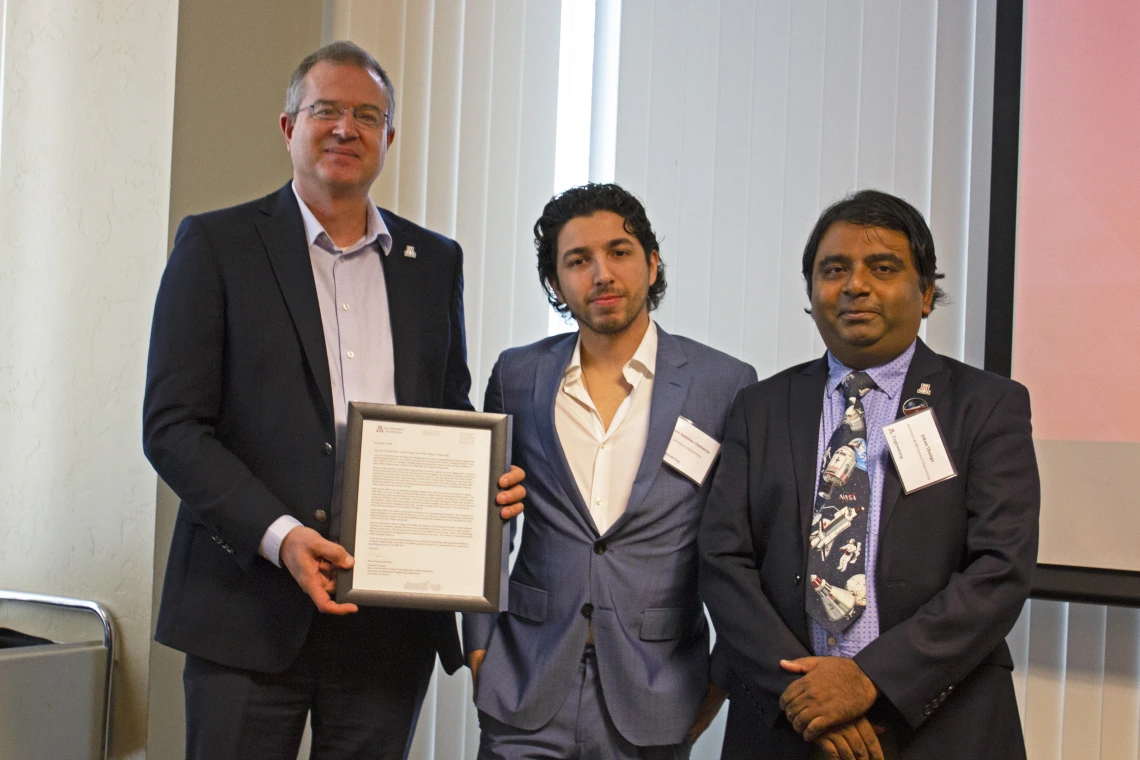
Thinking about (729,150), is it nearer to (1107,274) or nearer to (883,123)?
(883,123)

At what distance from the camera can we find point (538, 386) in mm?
2295

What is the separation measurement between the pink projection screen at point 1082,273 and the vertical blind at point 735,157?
6.0 inches

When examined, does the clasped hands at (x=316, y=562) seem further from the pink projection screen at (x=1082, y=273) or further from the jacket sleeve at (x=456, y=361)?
the pink projection screen at (x=1082, y=273)

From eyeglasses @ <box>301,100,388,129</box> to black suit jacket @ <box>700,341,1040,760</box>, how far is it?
1.08 metres

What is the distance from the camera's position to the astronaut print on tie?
6.09 ft

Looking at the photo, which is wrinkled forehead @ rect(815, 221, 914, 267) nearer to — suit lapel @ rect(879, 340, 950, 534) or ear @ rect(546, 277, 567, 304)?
suit lapel @ rect(879, 340, 950, 534)

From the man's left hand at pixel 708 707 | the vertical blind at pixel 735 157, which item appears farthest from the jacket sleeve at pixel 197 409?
the vertical blind at pixel 735 157


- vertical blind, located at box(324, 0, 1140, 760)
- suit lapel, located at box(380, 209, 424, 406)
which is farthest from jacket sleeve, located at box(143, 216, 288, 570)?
vertical blind, located at box(324, 0, 1140, 760)

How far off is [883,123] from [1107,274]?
2.57ft

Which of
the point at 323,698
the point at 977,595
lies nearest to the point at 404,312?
the point at 323,698

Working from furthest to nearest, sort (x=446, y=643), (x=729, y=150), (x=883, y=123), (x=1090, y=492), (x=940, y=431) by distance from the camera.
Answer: (x=729, y=150) → (x=883, y=123) → (x=1090, y=492) → (x=446, y=643) → (x=940, y=431)

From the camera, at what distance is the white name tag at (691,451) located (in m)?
2.13

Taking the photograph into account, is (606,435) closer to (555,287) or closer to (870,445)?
(555,287)

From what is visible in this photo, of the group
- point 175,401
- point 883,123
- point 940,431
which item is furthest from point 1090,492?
point 175,401
